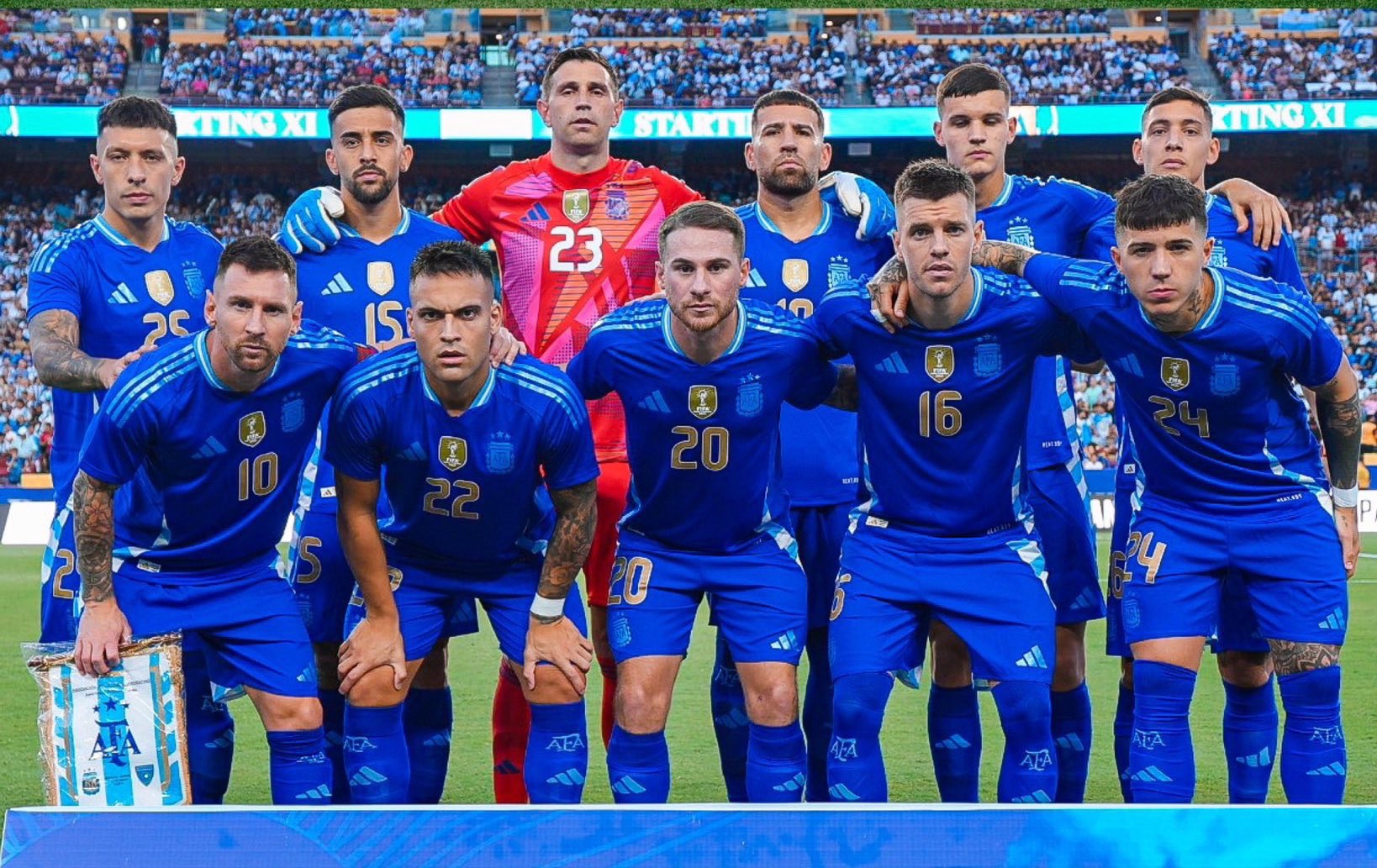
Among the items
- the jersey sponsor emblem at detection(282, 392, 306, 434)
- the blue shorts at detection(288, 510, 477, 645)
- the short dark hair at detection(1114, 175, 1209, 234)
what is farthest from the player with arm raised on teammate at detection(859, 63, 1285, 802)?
the jersey sponsor emblem at detection(282, 392, 306, 434)

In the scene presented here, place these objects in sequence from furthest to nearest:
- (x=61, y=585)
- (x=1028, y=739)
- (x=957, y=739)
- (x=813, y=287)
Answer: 1. (x=813, y=287)
2. (x=61, y=585)
3. (x=957, y=739)
4. (x=1028, y=739)

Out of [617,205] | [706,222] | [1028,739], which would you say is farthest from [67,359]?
[1028,739]

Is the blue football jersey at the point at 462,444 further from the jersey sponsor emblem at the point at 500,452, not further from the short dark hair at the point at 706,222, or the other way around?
the short dark hair at the point at 706,222

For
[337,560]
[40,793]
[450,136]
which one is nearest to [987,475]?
[337,560]

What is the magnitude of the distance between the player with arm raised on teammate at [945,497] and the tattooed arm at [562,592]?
0.75 metres

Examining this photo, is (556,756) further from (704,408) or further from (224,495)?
(224,495)

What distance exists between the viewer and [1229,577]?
173 inches

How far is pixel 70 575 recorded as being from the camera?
15.8 feet

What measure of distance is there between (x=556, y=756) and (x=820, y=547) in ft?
3.76

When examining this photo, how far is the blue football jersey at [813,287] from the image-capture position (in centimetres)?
489

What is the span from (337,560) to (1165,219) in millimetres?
2688

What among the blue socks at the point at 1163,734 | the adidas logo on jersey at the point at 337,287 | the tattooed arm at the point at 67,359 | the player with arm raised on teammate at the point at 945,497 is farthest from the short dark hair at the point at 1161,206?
the tattooed arm at the point at 67,359

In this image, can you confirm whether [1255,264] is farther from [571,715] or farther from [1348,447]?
[571,715]

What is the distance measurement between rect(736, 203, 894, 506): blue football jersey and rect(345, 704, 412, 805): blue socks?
1.50 meters
